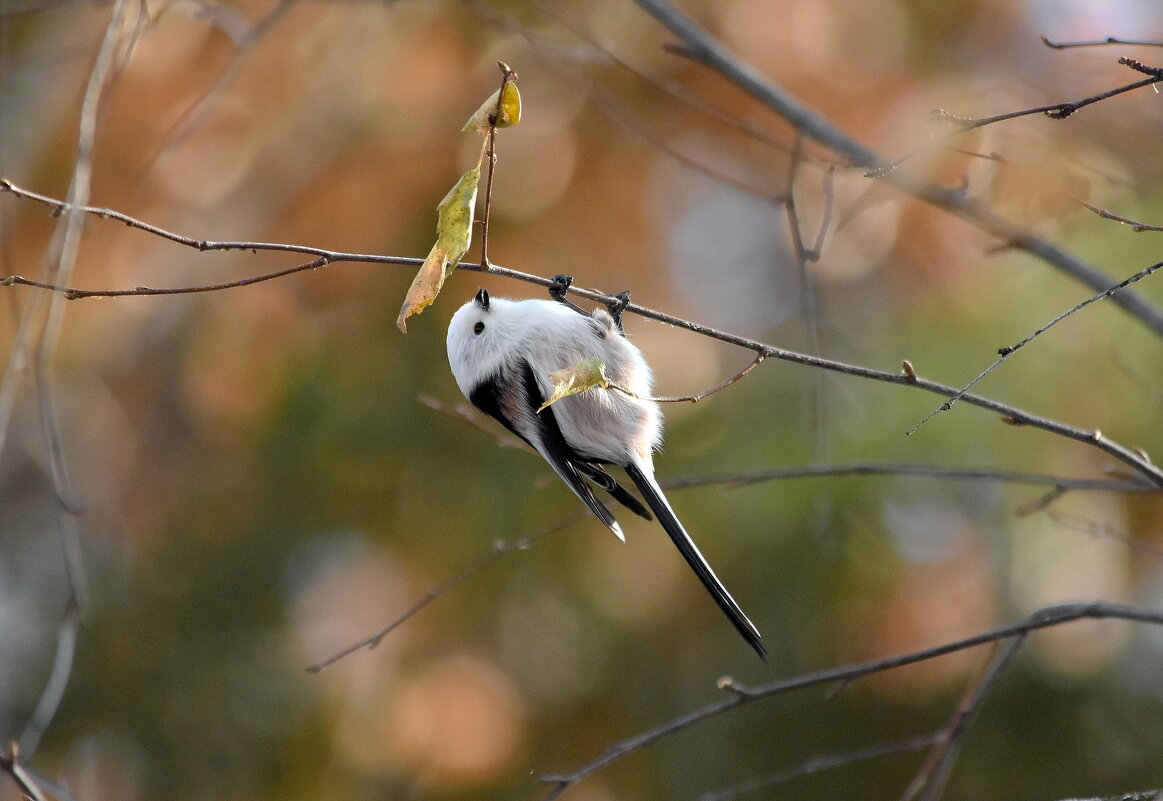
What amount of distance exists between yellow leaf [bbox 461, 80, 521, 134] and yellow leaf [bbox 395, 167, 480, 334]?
0.07m

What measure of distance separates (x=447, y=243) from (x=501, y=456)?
383 centimetres

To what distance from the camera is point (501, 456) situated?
16.9 ft

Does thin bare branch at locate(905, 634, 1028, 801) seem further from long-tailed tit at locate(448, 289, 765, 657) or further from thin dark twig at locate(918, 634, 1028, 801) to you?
long-tailed tit at locate(448, 289, 765, 657)

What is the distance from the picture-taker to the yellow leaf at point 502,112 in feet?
4.35

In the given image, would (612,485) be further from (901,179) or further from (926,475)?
(901,179)

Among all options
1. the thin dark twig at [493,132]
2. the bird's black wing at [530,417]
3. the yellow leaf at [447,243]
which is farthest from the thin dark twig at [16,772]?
the bird's black wing at [530,417]

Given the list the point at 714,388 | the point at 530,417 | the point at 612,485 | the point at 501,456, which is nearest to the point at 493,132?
the point at 714,388

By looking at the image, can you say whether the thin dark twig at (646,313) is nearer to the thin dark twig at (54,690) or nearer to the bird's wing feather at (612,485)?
the thin dark twig at (54,690)

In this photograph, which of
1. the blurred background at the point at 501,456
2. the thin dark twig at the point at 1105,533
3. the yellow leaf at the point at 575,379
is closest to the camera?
the yellow leaf at the point at 575,379

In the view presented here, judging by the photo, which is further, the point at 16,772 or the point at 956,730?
the point at 956,730

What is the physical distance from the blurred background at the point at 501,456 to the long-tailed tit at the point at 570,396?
1.79m

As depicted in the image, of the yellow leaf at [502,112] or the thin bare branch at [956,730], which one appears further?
the thin bare branch at [956,730]

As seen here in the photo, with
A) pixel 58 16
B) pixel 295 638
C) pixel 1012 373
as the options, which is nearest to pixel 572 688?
pixel 295 638

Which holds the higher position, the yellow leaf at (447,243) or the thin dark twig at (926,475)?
the yellow leaf at (447,243)
